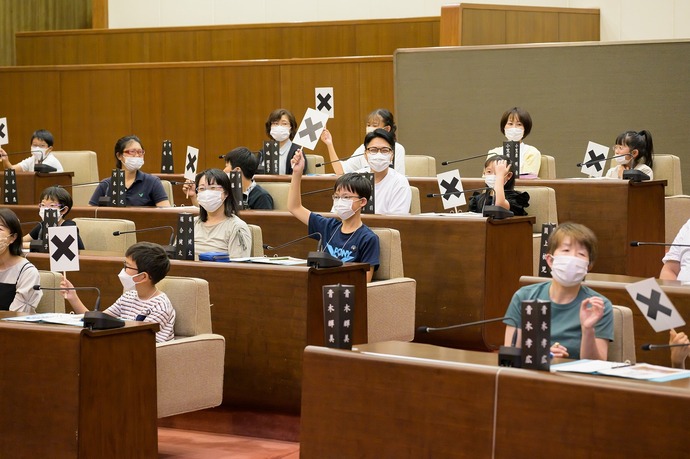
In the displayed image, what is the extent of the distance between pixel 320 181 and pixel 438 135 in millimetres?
2406

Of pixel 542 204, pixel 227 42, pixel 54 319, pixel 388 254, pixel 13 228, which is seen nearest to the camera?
pixel 54 319

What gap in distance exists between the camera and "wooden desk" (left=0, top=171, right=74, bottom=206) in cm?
790

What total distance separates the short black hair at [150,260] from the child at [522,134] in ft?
10.6

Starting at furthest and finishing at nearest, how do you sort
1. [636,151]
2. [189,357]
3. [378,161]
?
1. [636,151]
2. [378,161]
3. [189,357]

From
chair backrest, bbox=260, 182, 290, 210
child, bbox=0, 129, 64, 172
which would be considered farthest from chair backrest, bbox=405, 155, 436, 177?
child, bbox=0, 129, 64, 172

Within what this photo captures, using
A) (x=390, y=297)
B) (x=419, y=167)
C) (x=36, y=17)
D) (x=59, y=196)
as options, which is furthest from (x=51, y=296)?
(x=36, y=17)

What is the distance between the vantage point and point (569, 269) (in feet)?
10.8

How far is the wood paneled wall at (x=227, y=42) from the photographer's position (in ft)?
34.3

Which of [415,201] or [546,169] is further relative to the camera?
[546,169]

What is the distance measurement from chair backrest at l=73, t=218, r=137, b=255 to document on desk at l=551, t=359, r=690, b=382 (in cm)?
312

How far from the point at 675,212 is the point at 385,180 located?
71.8 inches

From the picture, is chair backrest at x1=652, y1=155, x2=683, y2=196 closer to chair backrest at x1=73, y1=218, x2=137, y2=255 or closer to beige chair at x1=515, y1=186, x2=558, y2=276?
beige chair at x1=515, y1=186, x2=558, y2=276

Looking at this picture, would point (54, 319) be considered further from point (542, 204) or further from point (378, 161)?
point (542, 204)

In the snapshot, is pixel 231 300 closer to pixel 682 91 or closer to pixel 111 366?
pixel 111 366
